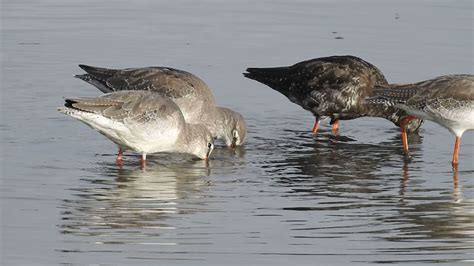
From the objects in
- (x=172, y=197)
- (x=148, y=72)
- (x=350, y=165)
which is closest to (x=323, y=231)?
(x=172, y=197)

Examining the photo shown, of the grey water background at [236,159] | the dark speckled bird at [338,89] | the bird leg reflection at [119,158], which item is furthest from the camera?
the dark speckled bird at [338,89]

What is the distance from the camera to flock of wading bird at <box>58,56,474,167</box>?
47.8 feet

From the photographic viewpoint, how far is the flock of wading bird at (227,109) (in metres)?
14.6

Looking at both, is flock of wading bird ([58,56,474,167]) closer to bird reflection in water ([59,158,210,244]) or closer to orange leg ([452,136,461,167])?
orange leg ([452,136,461,167])

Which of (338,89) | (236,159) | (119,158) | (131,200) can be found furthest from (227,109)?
(131,200)

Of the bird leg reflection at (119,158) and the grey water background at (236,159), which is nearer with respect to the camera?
the grey water background at (236,159)

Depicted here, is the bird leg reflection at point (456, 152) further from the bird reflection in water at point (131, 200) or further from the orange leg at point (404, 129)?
the bird reflection in water at point (131, 200)

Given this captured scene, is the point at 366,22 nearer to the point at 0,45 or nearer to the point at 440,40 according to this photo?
the point at 440,40

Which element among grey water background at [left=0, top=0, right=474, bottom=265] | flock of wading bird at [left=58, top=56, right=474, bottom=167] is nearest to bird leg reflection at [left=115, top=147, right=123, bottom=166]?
flock of wading bird at [left=58, top=56, right=474, bottom=167]

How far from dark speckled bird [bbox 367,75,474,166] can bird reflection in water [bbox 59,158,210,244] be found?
2.88m

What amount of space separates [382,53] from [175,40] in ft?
11.7

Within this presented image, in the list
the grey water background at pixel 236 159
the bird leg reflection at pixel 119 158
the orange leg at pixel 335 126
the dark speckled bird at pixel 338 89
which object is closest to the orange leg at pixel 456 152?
the grey water background at pixel 236 159

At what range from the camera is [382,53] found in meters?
20.5

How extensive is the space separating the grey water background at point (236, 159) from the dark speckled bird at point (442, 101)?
452mm
